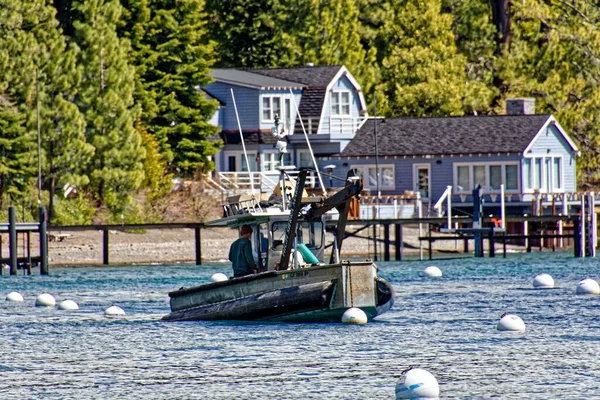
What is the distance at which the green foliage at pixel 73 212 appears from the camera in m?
67.8

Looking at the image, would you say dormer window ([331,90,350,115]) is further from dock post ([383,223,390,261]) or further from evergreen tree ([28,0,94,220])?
evergreen tree ([28,0,94,220])

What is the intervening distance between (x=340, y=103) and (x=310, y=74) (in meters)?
2.50

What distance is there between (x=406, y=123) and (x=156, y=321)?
49.4 m

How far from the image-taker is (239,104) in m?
86.1

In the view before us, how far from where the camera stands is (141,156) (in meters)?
70.4

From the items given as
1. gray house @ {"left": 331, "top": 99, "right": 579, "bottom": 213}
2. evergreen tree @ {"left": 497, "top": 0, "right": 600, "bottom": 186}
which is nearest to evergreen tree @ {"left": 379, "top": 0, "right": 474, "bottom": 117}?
evergreen tree @ {"left": 497, "top": 0, "right": 600, "bottom": 186}

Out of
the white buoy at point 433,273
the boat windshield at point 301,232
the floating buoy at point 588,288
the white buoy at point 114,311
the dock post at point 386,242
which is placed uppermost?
the boat windshield at point 301,232

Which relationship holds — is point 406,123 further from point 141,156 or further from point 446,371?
point 446,371

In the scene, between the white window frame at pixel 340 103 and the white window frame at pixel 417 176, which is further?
the white window frame at pixel 340 103

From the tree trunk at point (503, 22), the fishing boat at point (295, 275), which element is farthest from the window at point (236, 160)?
the fishing boat at point (295, 275)

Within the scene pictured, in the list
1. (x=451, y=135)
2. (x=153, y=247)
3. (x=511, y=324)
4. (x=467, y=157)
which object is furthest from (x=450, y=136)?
(x=511, y=324)

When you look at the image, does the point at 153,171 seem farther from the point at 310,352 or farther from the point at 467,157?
the point at 310,352

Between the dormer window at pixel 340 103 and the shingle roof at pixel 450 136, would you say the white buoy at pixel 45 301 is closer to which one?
the shingle roof at pixel 450 136

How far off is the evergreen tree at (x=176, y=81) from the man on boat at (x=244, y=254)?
43.3 metres
